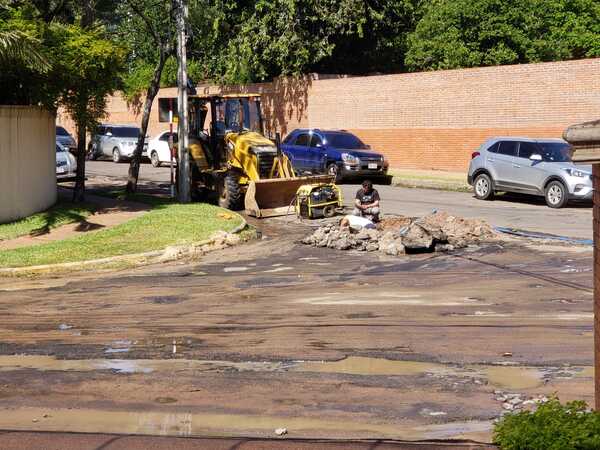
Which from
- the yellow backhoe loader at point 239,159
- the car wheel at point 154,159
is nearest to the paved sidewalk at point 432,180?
the yellow backhoe loader at point 239,159

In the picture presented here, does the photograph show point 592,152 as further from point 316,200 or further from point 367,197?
point 316,200

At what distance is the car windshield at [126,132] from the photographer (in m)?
40.2

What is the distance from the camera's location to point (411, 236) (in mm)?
16094

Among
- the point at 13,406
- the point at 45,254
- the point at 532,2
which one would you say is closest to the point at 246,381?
the point at 13,406

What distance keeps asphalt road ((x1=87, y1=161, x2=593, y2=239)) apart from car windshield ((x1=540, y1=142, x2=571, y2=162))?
124cm

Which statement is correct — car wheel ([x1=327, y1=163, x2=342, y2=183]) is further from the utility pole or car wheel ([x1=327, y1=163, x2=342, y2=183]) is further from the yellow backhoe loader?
the utility pole

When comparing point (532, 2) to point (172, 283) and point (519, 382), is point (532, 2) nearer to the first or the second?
point (172, 283)

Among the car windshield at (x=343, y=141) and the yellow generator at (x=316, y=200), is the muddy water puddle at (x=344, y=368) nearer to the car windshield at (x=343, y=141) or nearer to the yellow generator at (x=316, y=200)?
the yellow generator at (x=316, y=200)

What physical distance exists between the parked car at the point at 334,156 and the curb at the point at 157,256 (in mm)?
10709

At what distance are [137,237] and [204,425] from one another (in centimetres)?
1105

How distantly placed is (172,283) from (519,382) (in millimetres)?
7083

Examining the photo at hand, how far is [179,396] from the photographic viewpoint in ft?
26.8

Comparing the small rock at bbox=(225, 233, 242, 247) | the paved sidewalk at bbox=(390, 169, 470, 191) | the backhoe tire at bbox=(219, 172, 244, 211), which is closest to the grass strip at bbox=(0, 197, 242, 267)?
the small rock at bbox=(225, 233, 242, 247)

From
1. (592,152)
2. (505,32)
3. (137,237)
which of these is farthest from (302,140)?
(592,152)
